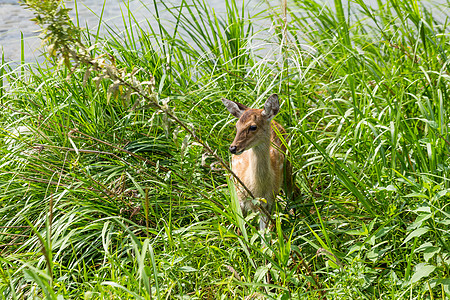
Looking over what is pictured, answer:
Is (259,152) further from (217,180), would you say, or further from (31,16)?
(31,16)

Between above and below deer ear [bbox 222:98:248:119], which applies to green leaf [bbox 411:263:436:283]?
below

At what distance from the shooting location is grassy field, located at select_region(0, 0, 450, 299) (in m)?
2.79

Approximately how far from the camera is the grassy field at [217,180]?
9.16 feet

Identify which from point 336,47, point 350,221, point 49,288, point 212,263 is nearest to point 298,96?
point 336,47

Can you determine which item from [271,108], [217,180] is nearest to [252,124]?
[271,108]

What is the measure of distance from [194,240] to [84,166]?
3.26ft

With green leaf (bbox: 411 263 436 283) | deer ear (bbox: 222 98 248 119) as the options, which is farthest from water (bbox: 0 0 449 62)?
green leaf (bbox: 411 263 436 283)

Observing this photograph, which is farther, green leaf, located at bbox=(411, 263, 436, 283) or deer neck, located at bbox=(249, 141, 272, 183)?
deer neck, located at bbox=(249, 141, 272, 183)

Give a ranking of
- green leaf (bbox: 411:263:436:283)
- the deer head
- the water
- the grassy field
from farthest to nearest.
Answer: the water, the deer head, the grassy field, green leaf (bbox: 411:263:436:283)

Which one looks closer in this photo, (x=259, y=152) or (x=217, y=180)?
(x=259, y=152)

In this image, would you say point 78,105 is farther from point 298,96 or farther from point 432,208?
point 432,208

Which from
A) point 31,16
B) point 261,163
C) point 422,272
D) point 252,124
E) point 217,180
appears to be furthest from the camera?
point 31,16

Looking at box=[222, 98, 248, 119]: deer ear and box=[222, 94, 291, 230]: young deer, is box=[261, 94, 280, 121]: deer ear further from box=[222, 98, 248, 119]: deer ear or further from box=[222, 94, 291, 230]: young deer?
box=[222, 98, 248, 119]: deer ear

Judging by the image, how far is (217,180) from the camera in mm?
4129
